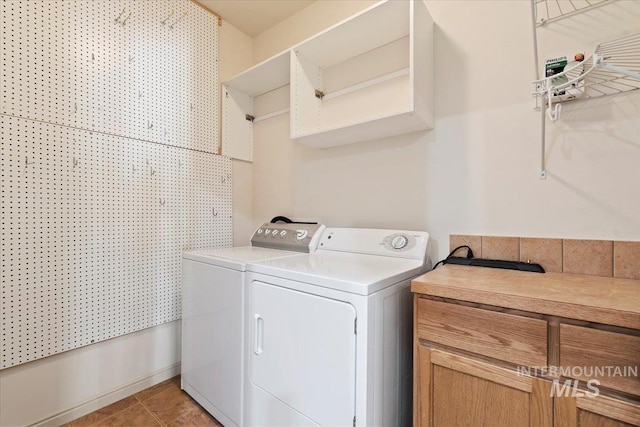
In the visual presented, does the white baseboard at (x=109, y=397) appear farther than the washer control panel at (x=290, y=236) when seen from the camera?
No

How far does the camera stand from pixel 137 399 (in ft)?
5.93

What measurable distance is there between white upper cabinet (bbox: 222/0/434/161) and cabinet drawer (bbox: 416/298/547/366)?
0.92m

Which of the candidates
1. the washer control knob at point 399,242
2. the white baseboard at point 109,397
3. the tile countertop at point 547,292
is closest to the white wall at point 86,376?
the white baseboard at point 109,397

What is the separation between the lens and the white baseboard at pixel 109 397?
155 centimetres

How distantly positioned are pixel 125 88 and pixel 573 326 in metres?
2.42

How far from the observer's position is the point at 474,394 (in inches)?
37.0

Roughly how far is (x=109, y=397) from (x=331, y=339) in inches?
63.2

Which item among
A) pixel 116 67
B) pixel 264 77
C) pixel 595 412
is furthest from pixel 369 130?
pixel 116 67

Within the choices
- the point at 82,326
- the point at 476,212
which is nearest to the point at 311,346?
the point at 476,212

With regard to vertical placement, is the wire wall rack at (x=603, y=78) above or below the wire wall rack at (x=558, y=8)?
below

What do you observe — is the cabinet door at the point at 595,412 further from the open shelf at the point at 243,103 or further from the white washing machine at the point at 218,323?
the open shelf at the point at 243,103

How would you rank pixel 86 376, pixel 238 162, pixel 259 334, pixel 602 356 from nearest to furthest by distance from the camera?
1. pixel 602 356
2. pixel 259 334
3. pixel 86 376
4. pixel 238 162

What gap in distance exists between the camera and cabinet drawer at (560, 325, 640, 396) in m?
0.71

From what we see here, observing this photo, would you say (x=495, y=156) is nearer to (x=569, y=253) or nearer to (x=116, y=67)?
(x=569, y=253)
